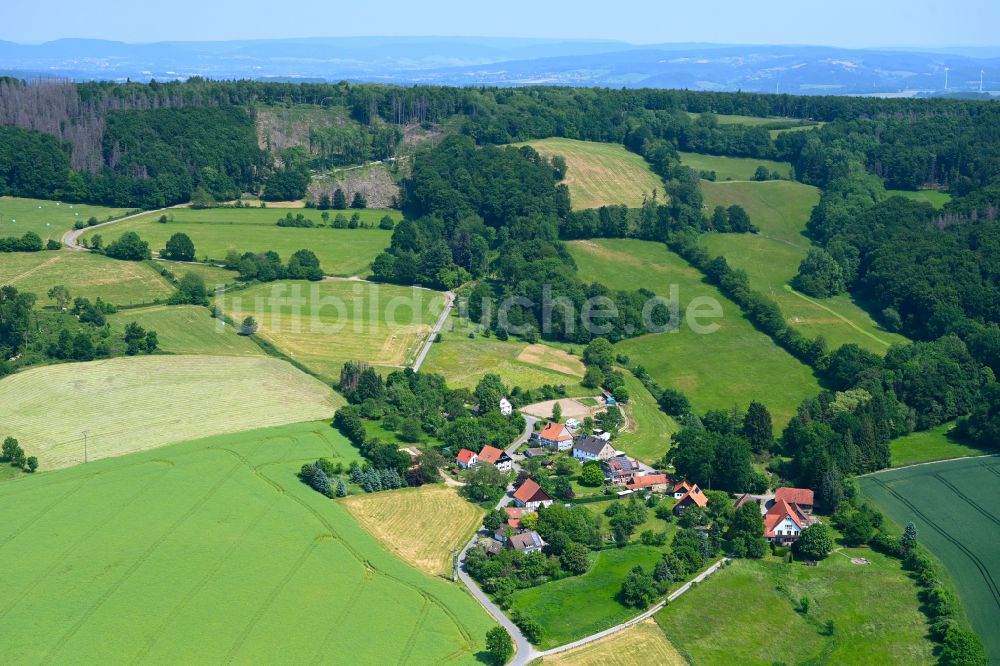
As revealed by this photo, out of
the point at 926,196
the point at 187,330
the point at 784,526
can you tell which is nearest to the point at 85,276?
the point at 187,330

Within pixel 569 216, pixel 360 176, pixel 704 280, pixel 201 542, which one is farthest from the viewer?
pixel 360 176

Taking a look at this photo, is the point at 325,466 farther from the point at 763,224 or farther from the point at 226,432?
the point at 763,224

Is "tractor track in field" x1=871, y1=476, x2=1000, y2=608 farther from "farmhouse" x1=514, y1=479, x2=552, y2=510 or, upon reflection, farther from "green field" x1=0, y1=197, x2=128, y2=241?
"green field" x1=0, y1=197, x2=128, y2=241

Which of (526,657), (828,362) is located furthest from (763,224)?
(526,657)

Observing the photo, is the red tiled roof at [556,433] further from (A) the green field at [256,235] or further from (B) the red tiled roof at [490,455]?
(A) the green field at [256,235]

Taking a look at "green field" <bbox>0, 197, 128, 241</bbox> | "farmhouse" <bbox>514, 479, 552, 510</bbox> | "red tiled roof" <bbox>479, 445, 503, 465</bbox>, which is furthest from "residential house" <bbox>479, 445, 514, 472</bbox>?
"green field" <bbox>0, 197, 128, 241</bbox>

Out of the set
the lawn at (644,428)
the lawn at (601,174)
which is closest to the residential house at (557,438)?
the lawn at (644,428)
